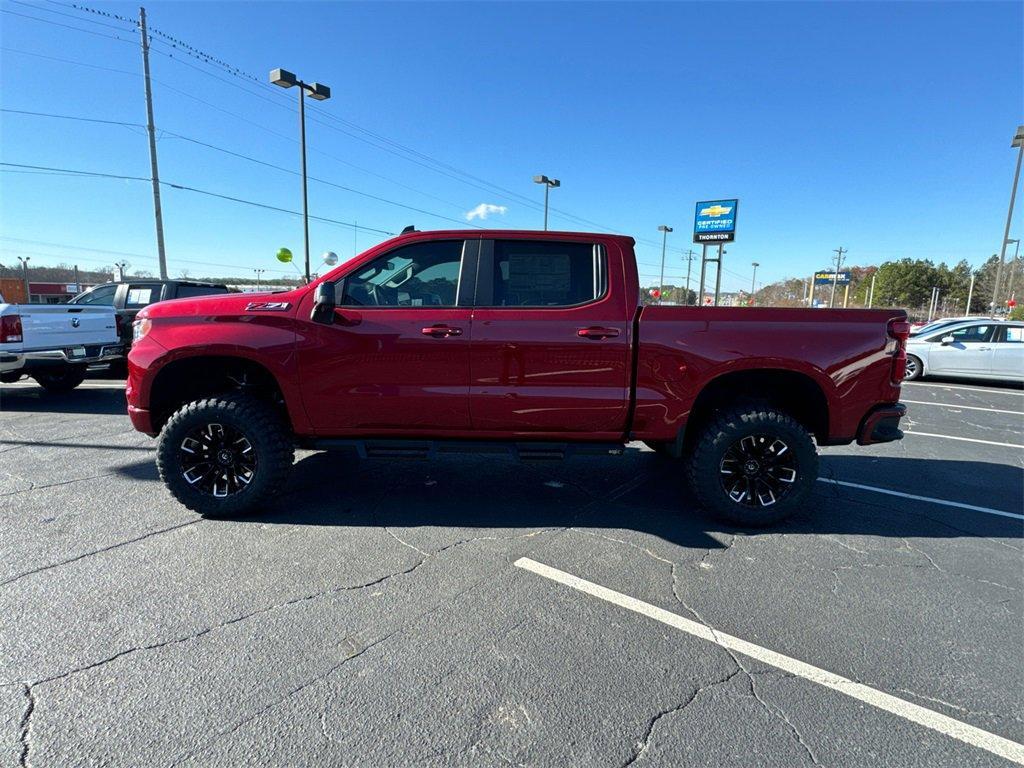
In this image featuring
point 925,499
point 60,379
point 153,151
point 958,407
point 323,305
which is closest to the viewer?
point 323,305

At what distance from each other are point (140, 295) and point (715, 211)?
2769 centimetres

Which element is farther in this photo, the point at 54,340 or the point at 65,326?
the point at 65,326

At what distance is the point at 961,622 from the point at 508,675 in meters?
2.41

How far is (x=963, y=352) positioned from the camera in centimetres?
1170

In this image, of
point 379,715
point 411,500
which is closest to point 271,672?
point 379,715

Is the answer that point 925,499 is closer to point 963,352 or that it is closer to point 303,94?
point 963,352

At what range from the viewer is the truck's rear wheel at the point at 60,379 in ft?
27.9

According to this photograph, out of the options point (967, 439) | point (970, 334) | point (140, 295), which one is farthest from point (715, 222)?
point (140, 295)

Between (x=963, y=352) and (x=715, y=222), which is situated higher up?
(x=715, y=222)

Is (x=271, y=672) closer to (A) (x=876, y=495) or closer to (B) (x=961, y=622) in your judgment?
(B) (x=961, y=622)

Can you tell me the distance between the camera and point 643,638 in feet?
8.39

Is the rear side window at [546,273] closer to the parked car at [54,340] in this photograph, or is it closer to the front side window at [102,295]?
the parked car at [54,340]

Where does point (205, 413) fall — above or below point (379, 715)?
above

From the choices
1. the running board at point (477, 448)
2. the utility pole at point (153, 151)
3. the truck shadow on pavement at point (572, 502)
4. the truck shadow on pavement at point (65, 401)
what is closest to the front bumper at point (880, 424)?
the truck shadow on pavement at point (572, 502)
